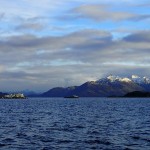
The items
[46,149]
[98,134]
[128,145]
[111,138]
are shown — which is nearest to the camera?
[46,149]

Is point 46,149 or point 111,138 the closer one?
point 46,149

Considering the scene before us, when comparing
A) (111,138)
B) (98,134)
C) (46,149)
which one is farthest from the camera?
(98,134)

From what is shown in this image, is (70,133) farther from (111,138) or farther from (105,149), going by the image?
(105,149)

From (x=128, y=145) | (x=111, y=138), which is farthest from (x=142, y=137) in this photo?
(x=128, y=145)

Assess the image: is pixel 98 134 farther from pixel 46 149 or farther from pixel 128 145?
pixel 46 149

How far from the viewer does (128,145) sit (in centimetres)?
4828

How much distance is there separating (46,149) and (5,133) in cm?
1734

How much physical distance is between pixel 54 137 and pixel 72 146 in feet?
28.3

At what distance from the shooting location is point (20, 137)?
5562cm

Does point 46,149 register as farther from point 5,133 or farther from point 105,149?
point 5,133

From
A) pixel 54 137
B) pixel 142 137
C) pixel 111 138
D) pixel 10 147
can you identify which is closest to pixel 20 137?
pixel 54 137

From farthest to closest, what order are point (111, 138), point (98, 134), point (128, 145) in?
point (98, 134), point (111, 138), point (128, 145)

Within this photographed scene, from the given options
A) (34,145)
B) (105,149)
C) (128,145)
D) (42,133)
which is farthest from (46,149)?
(42,133)

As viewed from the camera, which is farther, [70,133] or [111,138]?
[70,133]
